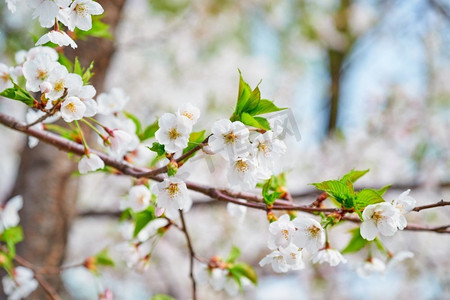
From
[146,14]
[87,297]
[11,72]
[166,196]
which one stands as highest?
[146,14]

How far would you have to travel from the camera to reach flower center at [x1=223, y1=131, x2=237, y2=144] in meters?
0.59

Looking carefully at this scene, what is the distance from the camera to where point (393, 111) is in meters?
3.23

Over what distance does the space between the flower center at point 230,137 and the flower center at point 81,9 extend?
0.27 metres

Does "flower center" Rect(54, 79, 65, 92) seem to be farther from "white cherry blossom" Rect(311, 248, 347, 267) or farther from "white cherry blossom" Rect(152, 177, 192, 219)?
"white cherry blossom" Rect(311, 248, 347, 267)

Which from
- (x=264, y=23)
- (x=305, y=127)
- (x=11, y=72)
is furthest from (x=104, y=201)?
(x=11, y=72)

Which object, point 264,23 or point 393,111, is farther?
point 264,23

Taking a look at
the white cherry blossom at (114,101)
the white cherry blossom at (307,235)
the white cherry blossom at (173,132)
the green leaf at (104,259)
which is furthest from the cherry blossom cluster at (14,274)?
the white cherry blossom at (307,235)

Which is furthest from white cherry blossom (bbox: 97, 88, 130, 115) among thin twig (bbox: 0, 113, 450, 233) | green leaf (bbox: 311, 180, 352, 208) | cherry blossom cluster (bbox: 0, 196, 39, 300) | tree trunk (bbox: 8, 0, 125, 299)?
tree trunk (bbox: 8, 0, 125, 299)

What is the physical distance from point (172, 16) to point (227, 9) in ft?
1.93

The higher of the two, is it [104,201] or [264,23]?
[264,23]

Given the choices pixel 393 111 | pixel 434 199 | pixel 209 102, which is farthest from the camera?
pixel 209 102

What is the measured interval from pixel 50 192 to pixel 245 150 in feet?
4.52

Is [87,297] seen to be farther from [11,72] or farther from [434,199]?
[11,72]

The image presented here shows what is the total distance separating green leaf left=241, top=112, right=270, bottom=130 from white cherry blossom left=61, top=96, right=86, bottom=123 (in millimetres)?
225
